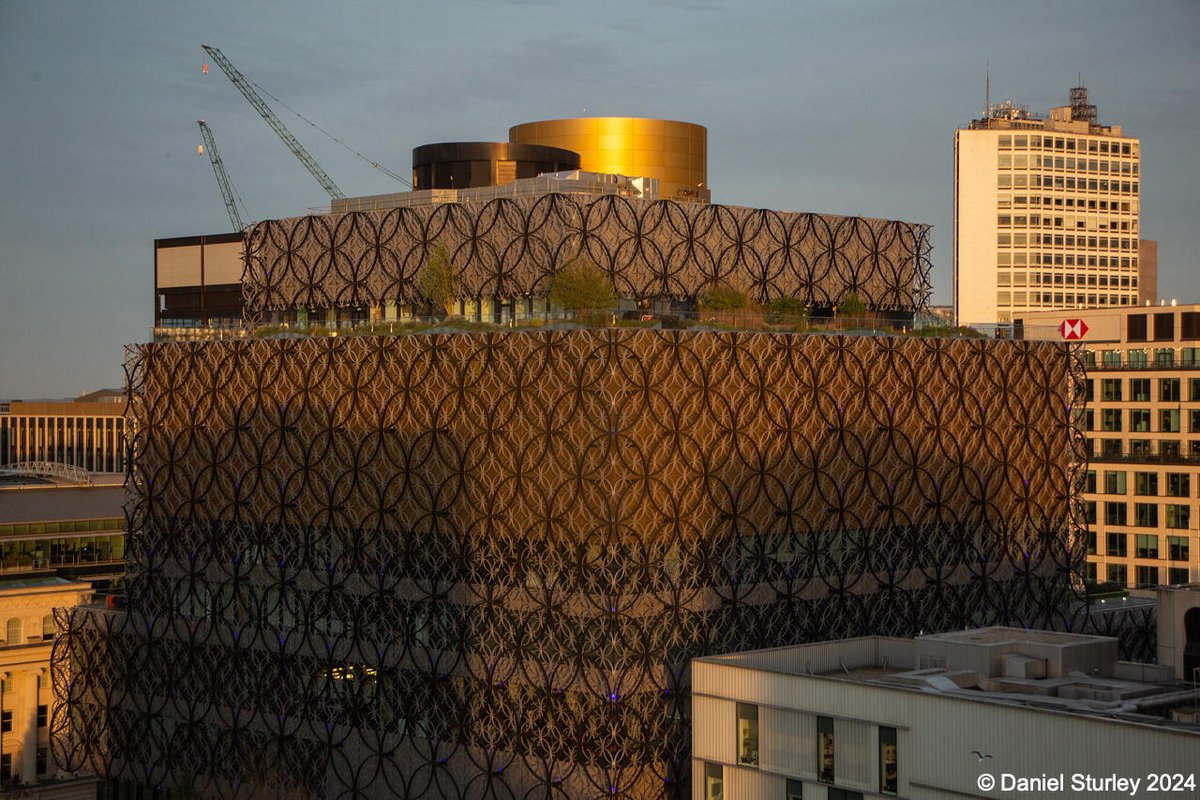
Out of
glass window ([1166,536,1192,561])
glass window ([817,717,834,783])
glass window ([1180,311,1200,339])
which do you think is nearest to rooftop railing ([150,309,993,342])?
glass window ([817,717,834,783])

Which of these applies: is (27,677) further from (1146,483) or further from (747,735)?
(1146,483)

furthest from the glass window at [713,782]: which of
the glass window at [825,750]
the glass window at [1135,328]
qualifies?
the glass window at [1135,328]

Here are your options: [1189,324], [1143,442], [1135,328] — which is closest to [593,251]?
[1189,324]

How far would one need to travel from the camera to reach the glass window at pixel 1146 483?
19125cm

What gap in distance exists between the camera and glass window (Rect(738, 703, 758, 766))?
8412cm

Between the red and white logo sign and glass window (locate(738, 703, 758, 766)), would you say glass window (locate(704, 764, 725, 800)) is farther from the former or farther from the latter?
the red and white logo sign

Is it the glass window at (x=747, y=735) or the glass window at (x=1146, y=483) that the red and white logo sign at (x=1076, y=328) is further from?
the glass window at (x=747, y=735)

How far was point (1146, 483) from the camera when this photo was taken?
192 metres

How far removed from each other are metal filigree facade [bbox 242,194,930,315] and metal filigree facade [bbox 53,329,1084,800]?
28.7ft

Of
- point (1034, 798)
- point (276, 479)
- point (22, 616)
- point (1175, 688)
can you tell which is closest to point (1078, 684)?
point (1175, 688)

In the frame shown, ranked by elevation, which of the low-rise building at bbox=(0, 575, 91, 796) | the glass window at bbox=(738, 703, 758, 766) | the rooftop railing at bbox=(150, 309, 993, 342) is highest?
the rooftop railing at bbox=(150, 309, 993, 342)

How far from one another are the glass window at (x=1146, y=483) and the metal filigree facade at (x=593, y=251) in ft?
240

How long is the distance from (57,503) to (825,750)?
11262 cm

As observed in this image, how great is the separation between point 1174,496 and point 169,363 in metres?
120
